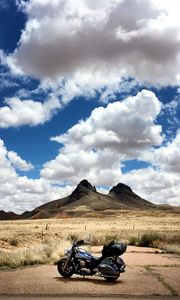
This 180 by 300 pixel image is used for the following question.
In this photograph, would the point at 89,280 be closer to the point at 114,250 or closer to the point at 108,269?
the point at 108,269

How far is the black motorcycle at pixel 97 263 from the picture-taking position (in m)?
15.0

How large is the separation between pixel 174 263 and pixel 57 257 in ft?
17.6

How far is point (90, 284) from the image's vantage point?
14438 millimetres

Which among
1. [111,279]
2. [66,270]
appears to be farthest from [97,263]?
[66,270]

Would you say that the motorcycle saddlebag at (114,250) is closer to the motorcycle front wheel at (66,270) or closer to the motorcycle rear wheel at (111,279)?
the motorcycle rear wheel at (111,279)

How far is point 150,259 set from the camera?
76.0ft

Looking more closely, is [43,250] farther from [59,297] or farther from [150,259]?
[59,297]

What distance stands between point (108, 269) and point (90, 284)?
85 centimetres

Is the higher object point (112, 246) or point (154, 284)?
point (112, 246)

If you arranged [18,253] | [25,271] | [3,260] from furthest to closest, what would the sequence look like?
[18,253]
[3,260]
[25,271]

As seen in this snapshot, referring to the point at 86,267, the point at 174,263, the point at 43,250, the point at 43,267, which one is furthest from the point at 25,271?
the point at 174,263

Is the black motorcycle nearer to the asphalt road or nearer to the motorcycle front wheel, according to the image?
the motorcycle front wheel

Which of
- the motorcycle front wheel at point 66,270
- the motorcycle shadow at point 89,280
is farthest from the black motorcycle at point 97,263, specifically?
the motorcycle shadow at point 89,280

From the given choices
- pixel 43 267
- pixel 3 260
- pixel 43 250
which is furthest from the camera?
pixel 43 250
